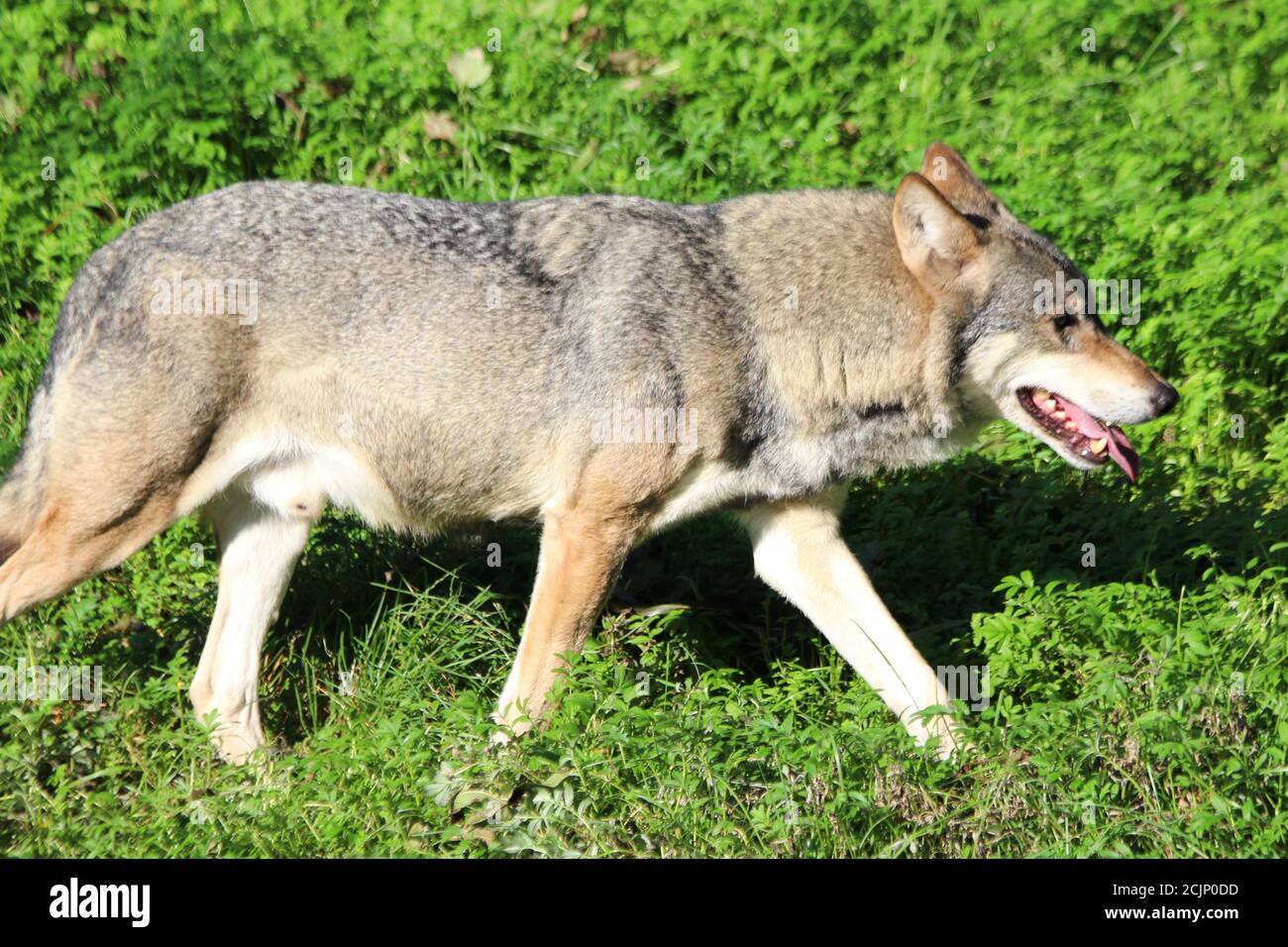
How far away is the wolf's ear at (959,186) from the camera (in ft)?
19.0

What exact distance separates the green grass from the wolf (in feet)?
1.21

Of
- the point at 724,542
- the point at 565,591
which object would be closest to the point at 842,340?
the point at 565,591

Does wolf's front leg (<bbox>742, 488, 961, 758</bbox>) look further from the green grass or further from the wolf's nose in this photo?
the wolf's nose

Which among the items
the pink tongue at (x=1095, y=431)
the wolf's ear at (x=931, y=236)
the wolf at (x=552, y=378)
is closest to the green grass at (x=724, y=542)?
the wolf at (x=552, y=378)

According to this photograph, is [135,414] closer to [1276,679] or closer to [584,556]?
[584,556]

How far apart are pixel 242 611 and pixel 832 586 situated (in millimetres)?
2323

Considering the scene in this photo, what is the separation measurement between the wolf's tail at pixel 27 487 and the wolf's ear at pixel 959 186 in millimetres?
3437

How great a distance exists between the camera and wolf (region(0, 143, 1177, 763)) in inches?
206

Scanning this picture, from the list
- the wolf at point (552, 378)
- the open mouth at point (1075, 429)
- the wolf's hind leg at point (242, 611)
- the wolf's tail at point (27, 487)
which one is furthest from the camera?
the wolf's hind leg at point (242, 611)

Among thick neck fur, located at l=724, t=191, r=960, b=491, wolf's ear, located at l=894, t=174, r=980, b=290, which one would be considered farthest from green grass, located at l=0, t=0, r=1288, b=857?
wolf's ear, located at l=894, t=174, r=980, b=290

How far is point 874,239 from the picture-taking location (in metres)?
5.67

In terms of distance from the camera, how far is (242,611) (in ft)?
19.3

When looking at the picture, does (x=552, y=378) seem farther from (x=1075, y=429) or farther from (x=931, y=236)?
(x=1075, y=429)

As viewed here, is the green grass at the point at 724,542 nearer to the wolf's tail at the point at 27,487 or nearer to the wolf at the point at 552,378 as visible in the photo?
the wolf at the point at 552,378
